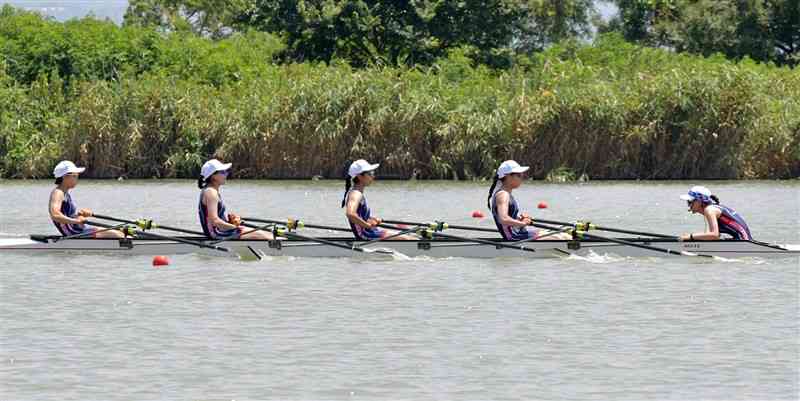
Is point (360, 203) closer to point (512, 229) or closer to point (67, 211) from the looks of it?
point (512, 229)

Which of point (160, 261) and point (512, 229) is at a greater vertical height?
point (512, 229)

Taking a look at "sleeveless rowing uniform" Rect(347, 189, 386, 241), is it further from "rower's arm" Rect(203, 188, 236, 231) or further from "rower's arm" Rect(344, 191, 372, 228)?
"rower's arm" Rect(203, 188, 236, 231)

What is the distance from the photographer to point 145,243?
2139 cm

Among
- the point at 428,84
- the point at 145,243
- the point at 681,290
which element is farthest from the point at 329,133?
the point at 681,290

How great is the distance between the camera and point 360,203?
21.1m

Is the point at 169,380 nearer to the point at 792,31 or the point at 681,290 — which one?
the point at 681,290

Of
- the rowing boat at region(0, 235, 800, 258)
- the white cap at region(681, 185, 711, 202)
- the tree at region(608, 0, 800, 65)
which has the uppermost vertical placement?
the tree at region(608, 0, 800, 65)

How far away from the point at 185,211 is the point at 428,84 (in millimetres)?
11747

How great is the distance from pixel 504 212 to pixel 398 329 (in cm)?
581

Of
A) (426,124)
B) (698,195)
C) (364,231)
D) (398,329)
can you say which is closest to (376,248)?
(364,231)

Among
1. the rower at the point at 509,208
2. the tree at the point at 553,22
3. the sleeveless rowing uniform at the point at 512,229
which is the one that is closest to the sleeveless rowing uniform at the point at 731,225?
the rower at the point at 509,208

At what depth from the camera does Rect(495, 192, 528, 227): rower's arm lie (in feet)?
67.9

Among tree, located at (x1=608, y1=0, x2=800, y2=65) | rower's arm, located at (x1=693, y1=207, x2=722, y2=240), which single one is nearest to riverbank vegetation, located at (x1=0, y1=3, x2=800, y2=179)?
tree, located at (x1=608, y1=0, x2=800, y2=65)

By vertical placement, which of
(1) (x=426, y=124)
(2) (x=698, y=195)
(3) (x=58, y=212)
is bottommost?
(3) (x=58, y=212)
